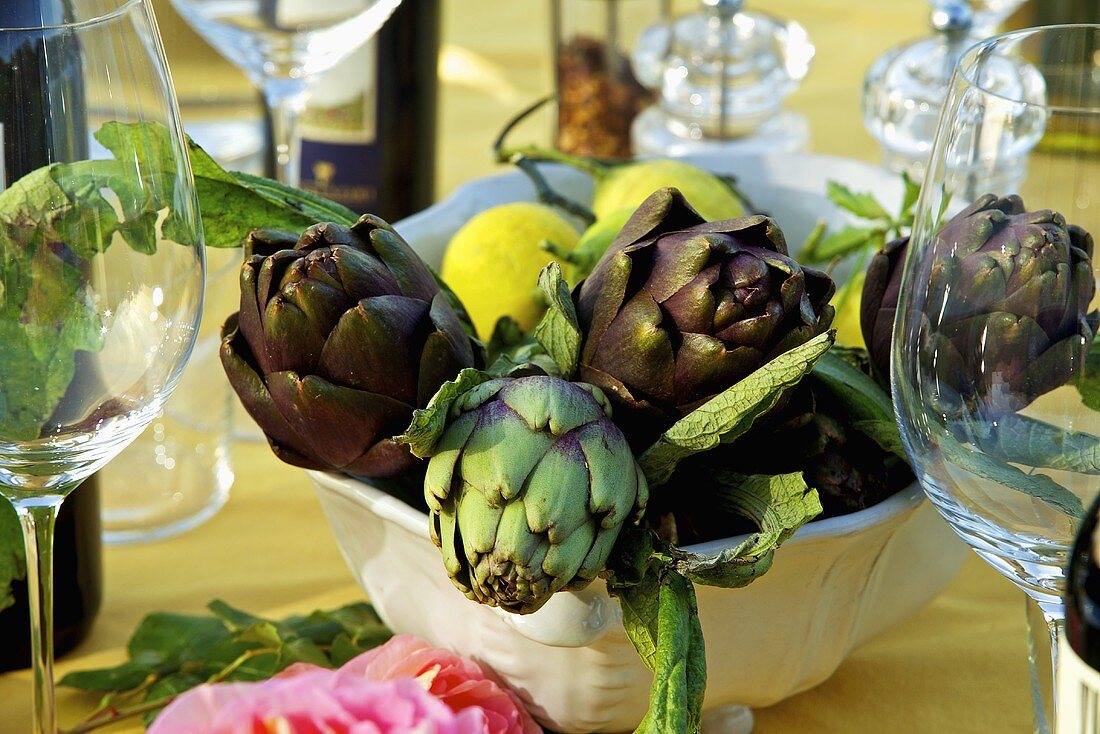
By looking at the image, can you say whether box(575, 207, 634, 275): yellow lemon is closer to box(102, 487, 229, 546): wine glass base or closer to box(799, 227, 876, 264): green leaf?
box(799, 227, 876, 264): green leaf

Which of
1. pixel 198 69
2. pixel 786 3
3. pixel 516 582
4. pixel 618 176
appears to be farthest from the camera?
pixel 786 3

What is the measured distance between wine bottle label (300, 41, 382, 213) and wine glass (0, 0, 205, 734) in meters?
0.47

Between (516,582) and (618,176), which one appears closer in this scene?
(516,582)

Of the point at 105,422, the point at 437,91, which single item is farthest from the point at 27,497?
the point at 437,91

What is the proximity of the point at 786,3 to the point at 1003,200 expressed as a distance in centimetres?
100

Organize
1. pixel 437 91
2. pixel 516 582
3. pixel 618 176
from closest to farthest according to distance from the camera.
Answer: pixel 516 582 → pixel 618 176 → pixel 437 91

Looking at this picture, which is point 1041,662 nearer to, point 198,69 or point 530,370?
point 530,370

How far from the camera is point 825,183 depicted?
572 mm

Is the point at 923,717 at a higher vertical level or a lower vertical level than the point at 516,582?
lower

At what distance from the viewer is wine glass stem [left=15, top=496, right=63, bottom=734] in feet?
1.22

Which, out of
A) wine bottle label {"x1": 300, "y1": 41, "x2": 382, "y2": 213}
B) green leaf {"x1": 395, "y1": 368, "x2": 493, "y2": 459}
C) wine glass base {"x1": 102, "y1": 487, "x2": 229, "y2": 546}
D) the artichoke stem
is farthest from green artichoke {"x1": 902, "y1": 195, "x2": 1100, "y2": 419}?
wine bottle label {"x1": 300, "y1": 41, "x2": 382, "y2": 213}

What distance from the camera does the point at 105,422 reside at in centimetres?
36

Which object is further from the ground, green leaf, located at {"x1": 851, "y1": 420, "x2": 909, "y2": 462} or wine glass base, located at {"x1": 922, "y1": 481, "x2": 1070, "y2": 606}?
green leaf, located at {"x1": 851, "y1": 420, "x2": 909, "y2": 462}

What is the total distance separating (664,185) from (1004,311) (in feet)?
0.74
